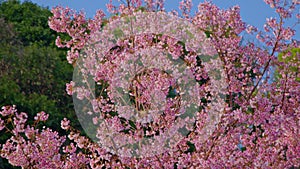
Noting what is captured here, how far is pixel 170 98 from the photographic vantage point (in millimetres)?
5941

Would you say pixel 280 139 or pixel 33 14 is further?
pixel 33 14

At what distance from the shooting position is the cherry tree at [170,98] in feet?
18.5

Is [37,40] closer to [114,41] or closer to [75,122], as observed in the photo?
[75,122]

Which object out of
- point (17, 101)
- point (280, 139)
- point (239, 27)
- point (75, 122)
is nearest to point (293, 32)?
point (239, 27)

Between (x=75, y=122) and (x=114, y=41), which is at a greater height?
(x=75, y=122)

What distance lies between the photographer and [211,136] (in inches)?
235

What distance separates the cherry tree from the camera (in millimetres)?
5645

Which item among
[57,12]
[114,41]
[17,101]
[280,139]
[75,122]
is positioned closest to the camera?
[280,139]

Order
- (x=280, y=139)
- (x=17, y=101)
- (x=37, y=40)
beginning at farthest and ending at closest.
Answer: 1. (x=37, y=40)
2. (x=17, y=101)
3. (x=280, y=139)

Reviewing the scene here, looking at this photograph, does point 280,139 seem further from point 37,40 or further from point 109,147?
point 37,40

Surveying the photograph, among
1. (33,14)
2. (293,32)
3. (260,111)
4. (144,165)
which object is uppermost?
(33,14)

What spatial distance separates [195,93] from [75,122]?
945 centimetres

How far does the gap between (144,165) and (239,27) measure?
231 cm

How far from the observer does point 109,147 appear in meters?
6.00
